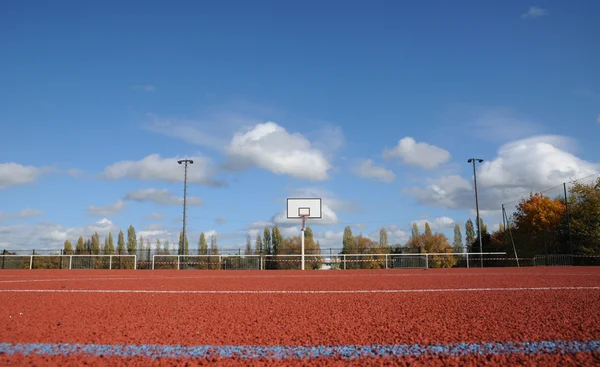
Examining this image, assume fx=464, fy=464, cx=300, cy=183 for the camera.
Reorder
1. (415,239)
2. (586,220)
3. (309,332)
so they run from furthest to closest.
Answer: (415,239) < (586,220) < (309,332)

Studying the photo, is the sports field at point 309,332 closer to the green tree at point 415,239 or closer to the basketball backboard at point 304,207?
the basketball backboard at point 304,207

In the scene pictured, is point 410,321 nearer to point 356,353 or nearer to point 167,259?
point 356,353

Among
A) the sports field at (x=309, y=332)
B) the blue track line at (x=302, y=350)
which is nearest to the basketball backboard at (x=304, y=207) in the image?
the sports field at (x=309, y=332)

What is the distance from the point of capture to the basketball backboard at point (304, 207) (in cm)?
2845

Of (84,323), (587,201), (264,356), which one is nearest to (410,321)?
(264,356)

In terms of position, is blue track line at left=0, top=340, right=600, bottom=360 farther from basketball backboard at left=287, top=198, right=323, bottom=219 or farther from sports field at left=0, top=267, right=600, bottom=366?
basketball backboard at left=287, top=198, right=323, bottom=219

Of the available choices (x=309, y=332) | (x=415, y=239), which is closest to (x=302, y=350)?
(x=309, y=332)

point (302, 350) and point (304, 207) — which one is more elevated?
point (304, 207)

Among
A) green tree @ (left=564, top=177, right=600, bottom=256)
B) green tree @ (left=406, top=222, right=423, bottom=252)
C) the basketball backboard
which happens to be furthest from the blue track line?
green tree @ (left=406, top=222, right=423, bottom=252)

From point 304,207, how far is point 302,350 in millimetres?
25719

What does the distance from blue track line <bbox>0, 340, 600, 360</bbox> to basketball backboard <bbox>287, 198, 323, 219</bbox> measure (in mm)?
25172

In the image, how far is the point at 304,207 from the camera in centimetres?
2877

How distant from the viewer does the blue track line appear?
2883mm

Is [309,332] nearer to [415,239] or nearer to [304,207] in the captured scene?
[304,207]
